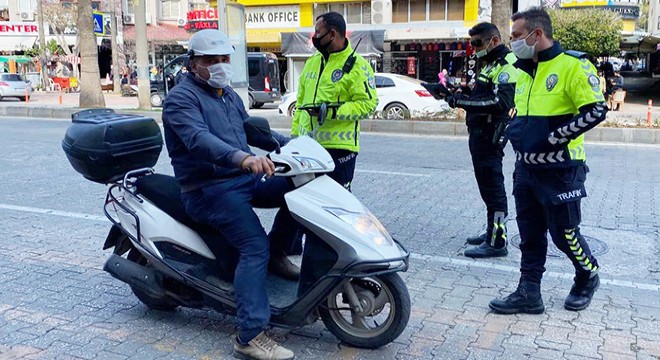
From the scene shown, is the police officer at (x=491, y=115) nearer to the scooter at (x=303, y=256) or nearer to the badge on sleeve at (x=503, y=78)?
the badge on sleeve at (x=503, y=78)

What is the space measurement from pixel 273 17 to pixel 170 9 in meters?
16.8

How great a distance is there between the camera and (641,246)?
5414mm

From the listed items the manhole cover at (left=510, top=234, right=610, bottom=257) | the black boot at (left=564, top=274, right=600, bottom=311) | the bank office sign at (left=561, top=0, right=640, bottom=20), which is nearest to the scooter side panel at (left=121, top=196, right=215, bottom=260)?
the black boot at (left=564, top=274, right=600, bottom=311)

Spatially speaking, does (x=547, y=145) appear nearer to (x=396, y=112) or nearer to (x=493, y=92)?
(x=493, y=92)

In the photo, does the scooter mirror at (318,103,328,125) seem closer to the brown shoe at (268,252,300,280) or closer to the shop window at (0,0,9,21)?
the brown shoe at (268,252,300,280)

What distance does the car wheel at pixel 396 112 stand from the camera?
15.6 meters

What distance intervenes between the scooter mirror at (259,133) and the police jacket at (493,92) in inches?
77.1

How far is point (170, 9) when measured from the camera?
45.6 meters

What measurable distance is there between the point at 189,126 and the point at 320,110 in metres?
1.06

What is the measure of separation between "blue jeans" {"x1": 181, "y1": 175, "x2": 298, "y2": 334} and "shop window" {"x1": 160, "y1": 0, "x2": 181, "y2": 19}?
44.9m

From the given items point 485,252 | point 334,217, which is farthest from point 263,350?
point 485,252

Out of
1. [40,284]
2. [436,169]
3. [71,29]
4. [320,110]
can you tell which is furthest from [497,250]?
[71,29]

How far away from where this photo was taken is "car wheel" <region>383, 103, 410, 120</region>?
1561 cm

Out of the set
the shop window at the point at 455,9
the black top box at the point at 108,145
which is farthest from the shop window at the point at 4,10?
the black top box at the point at 108,145
